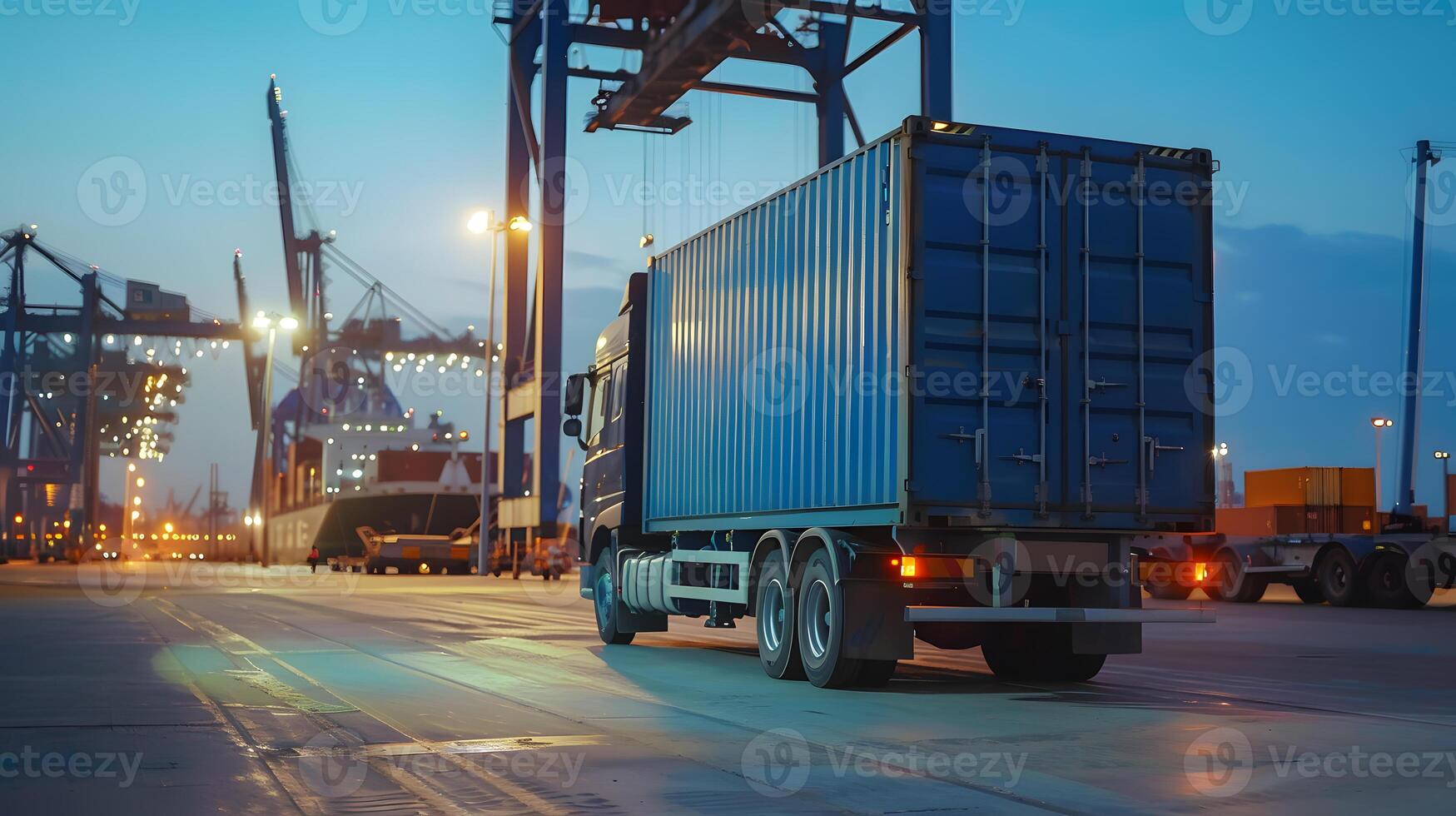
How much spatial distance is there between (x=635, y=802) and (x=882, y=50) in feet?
124

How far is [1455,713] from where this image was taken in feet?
34.0

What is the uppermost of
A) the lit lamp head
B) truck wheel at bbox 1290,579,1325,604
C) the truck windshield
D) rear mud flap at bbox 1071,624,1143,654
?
the lit lamp head

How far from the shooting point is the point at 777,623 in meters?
12.7

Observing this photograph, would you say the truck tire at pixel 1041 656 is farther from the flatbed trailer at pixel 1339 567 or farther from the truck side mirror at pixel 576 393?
the flatbed trailer at pixel 1339 567

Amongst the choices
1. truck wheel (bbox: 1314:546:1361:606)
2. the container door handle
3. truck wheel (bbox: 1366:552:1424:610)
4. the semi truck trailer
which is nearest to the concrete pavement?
the semi truck trailer

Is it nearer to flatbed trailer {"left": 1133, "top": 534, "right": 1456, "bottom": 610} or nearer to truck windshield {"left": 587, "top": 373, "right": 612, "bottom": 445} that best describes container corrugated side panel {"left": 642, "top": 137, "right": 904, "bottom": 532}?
truck windshield {"left": 587, "top": 373, "right": 612, "bottom": 445}

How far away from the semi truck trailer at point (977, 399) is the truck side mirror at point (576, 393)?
539cm

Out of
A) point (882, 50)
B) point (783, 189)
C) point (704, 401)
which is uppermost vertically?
point (882, 50)

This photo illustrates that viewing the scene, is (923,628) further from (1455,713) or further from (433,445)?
(433,445)

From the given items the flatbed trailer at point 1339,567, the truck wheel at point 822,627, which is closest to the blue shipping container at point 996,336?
the truck wheel at point 822,627

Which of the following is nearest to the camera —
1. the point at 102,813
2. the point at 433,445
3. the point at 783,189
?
the point at 102,813

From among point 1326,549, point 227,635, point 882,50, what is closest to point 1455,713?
point 227,635

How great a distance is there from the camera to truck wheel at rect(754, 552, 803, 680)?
12211 mm

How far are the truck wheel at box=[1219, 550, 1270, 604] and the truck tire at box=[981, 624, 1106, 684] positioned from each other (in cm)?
1965
